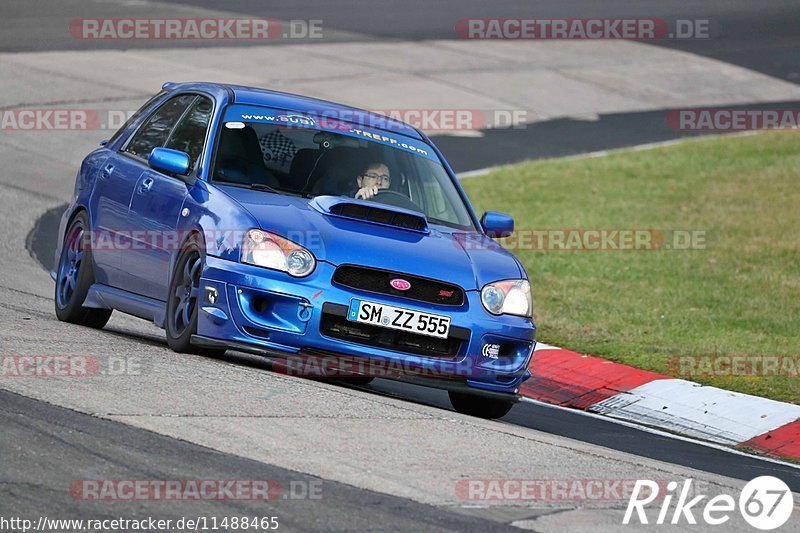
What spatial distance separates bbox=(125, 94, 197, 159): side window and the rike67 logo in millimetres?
4359

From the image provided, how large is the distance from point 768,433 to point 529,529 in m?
4.49

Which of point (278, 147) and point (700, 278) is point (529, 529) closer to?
point (278, 147)

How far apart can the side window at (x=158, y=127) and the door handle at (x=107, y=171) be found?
0.17 metres

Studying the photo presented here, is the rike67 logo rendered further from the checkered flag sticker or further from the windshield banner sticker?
the windshield banner sticker

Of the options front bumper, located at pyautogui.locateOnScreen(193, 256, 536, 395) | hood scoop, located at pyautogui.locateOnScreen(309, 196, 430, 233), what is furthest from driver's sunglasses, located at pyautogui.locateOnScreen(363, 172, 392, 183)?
front bumper, located at pyautogui.locateOnScreen(193, 256, 536, 395)

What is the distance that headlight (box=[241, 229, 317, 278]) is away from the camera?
8.10m

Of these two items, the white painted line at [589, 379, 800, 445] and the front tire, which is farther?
the white painted line at [589, 379, 800, 445]

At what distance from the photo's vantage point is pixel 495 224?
963cm

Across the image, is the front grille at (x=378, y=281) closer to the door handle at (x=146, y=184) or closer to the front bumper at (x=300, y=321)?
the front bumper at (x=300, y=321)

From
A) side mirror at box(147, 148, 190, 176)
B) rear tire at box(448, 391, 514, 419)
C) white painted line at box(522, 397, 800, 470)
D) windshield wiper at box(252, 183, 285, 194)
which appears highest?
side mirror at box(147, 148, 190, 176)

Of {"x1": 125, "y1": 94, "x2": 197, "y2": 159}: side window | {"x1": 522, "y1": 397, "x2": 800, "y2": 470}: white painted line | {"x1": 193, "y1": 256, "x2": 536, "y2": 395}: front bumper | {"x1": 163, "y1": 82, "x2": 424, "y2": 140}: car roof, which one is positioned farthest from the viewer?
{"x1": 125, "y1": 94, "x2": 197, "y2": 159}: side window

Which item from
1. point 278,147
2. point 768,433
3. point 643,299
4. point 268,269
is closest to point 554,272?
point 643,299

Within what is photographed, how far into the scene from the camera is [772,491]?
720 cm

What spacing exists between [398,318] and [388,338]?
132 millimetres
